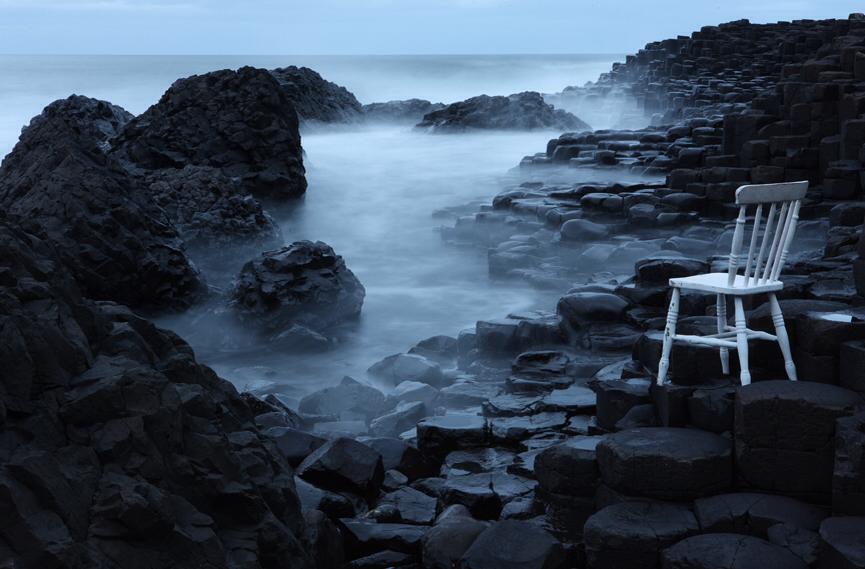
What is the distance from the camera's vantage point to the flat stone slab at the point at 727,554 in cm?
427

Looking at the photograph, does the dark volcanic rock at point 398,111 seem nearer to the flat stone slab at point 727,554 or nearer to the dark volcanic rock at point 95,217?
the dark volcanic rock at point 95,217

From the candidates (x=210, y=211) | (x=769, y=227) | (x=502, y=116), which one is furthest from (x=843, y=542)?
(x=502, y=116)

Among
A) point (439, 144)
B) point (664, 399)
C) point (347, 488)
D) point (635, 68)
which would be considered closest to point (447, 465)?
point (347, 488)

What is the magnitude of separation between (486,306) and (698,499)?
7284 mm

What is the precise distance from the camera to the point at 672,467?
4887 millimetres

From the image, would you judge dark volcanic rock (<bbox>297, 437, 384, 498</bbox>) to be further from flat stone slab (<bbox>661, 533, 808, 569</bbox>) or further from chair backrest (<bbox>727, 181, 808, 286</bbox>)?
chair backrest (<bbox>727, 181, 808, 286</bbox>)

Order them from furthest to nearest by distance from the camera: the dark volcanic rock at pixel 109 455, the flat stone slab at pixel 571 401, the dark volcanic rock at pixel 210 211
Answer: the dark volcanic rock at pixel 210 211
the flat stone slab at pixel 571 401
the dark volcanic rock at pixel 109 455

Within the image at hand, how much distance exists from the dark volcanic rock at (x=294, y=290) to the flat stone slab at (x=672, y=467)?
6147 millimetres

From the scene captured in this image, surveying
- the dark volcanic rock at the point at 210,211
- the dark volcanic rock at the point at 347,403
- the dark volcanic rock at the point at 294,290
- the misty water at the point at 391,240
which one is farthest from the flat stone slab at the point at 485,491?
the dark volcanic rock at the point at 210,211

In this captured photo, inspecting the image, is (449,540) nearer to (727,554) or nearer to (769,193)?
(727,554)

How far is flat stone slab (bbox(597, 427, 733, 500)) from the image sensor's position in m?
4.88

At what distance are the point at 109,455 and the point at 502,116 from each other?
2743 centimetres

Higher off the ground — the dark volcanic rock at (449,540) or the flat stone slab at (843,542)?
the flat stone slab at (843,542)

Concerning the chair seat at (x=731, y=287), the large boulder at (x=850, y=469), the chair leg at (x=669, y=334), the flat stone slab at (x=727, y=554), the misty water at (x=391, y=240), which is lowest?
the misty water at (x=391, y=240)
